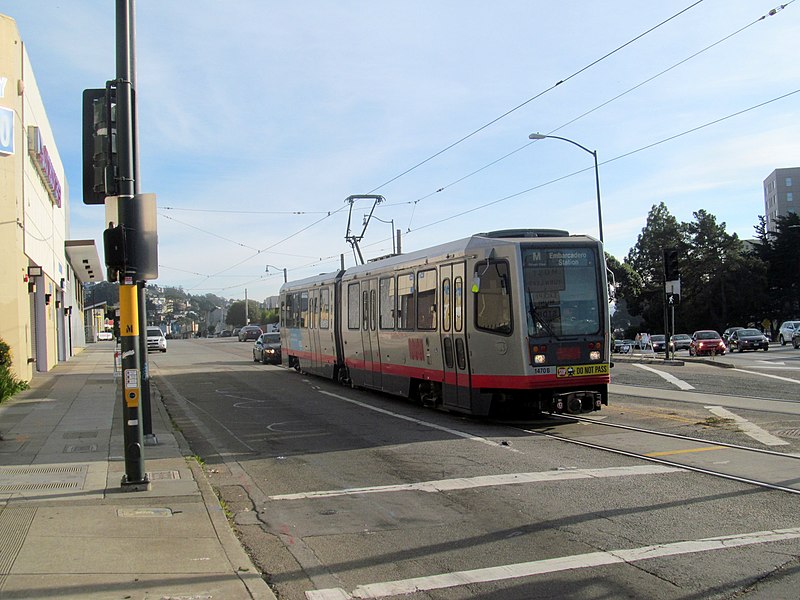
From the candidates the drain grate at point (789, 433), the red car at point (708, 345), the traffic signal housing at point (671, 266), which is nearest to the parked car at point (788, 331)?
the red car at point (708, 345)

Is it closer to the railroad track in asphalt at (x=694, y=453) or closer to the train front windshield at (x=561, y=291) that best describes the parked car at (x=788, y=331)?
the train front windshield at (x=561, y=291)

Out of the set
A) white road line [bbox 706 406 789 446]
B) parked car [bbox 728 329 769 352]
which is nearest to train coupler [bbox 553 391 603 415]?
white road line [bbox 706 406 789 446]

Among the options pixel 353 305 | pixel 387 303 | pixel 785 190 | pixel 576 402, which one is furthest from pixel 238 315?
pixel 576 402

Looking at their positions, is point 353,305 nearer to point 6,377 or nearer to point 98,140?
point 6,377

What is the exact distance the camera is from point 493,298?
12.6 meters

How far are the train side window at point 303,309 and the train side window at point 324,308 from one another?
5.89ft

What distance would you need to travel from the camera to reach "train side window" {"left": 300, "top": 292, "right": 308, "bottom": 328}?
2452cm

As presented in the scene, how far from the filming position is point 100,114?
8.74 m

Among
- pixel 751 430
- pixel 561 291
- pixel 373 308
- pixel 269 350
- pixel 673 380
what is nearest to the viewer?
pixel 751 430

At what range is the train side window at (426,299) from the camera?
48.1 ft

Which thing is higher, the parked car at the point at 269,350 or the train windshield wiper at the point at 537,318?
the train windshield wiper at the point at 537,318

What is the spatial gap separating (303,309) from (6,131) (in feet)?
33.4

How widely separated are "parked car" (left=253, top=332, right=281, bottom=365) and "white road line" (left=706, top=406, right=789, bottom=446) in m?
23.3

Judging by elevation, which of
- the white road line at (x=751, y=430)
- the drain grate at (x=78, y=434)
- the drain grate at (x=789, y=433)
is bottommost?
the drain grate at (x=789, y=433)
